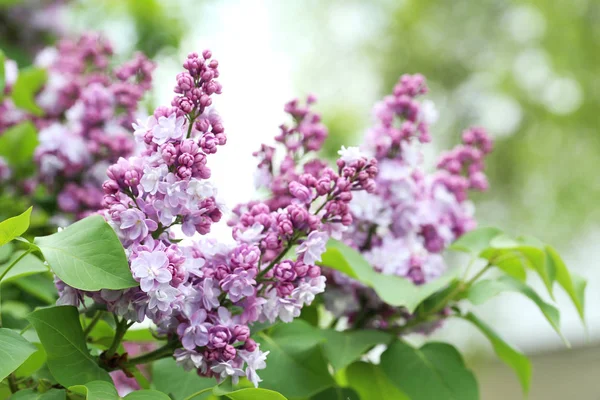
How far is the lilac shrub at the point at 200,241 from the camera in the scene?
396 millimetres

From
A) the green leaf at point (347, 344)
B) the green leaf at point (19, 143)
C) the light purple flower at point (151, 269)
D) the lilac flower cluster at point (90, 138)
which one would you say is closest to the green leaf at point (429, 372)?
the green leaf at point (347, 344)

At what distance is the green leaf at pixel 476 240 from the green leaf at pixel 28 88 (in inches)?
23.1

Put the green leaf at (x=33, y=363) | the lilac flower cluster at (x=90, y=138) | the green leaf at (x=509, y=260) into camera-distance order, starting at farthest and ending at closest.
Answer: the lilac flower cluster at (x=90, y=138), the green leaf at (x=509, y=260), the green leaf at (x=33, y=363)

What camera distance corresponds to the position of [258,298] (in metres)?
0.43

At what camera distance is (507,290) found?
0.54 meters

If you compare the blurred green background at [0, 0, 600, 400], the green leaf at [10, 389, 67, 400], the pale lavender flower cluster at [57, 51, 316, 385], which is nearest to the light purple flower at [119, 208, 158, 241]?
the pale lavender flower cluster at [57, 51, 316, 385]

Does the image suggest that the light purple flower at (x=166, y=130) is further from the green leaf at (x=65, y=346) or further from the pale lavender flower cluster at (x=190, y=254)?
the green leaf at (x=65, y=346)

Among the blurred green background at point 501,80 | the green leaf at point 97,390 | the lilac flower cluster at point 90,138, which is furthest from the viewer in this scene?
the blurred green background at point 501,80

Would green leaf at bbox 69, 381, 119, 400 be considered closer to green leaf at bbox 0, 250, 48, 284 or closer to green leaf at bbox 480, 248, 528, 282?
green leaf at bbox 0, 250, 48, 284

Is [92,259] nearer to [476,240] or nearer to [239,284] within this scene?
[239,284]

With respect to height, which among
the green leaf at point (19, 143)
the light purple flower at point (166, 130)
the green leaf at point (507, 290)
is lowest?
the green leaf at point (507, 290)

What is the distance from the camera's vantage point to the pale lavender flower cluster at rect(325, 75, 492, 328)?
61cm

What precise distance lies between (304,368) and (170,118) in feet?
0.76

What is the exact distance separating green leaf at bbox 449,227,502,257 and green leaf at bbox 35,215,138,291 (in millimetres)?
335
